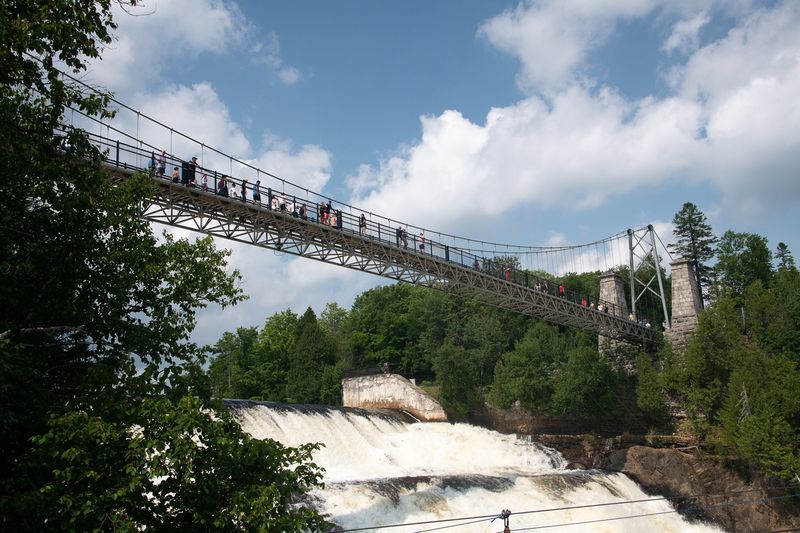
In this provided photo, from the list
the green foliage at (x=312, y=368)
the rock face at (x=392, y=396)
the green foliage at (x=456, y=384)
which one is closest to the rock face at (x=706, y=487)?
the green foliage at (x=456, y=384)

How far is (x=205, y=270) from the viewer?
1095cm

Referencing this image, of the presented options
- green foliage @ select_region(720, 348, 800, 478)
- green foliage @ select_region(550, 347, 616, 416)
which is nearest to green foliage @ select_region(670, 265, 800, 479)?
green foliage @ select_region(720, 348, 800, 478)

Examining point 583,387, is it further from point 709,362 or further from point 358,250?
point 358,250

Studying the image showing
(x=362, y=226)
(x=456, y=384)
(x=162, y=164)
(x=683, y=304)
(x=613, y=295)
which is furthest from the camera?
(x=613, y=295)

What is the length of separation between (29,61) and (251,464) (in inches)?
243

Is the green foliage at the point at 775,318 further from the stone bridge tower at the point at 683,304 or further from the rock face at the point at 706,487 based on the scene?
the rock face at the point at 706,487

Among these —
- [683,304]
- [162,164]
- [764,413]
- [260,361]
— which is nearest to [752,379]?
[764,413]

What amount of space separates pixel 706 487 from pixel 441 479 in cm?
1346

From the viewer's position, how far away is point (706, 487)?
28.0 m

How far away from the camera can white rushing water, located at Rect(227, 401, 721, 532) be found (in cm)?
1888

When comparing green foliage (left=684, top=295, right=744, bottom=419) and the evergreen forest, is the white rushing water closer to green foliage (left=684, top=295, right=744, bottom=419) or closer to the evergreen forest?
the evergreen forest

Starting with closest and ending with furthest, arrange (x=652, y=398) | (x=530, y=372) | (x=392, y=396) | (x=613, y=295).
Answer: (x=652, y=398) < (x=530, y=372) < (x=392, y=396) < (x=613, y=295)

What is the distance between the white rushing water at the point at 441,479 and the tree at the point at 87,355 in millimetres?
7013

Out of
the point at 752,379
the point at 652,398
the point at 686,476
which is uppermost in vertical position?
the point at 752,379
